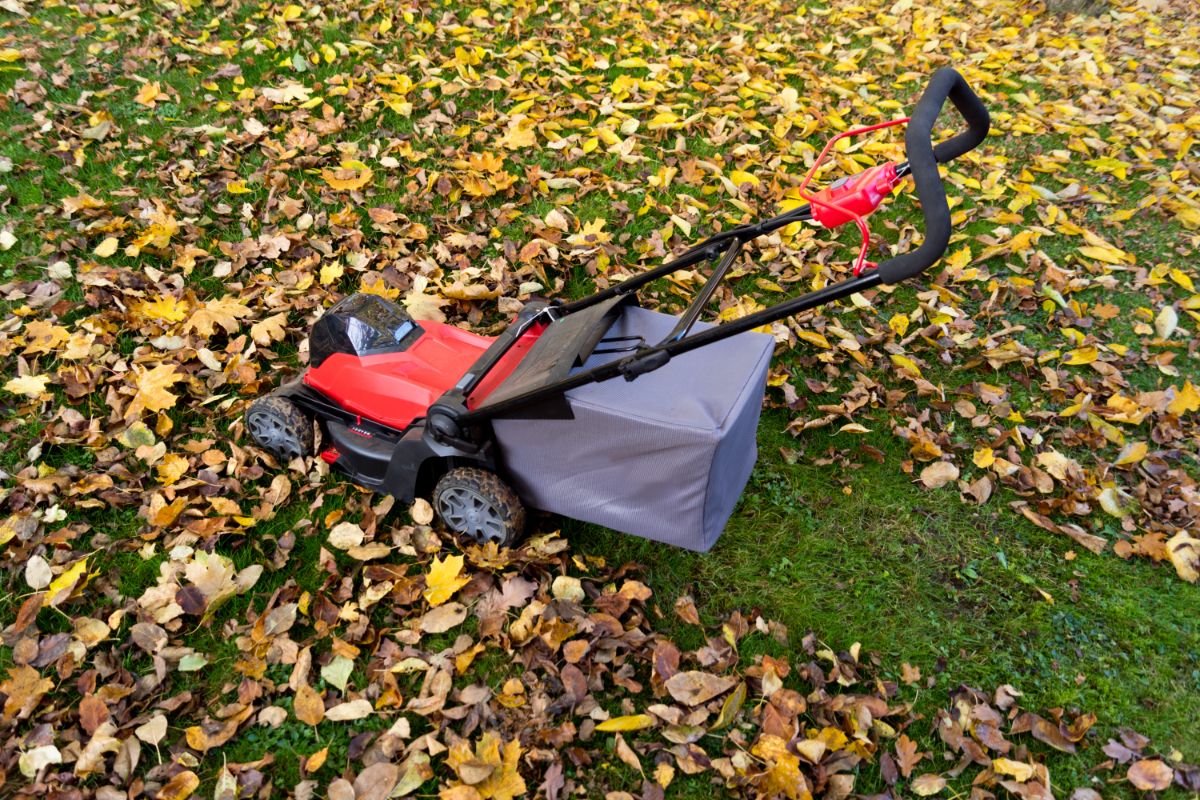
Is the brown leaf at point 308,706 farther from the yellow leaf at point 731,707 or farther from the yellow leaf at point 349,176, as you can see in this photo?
the yellow leaf at point 349,176

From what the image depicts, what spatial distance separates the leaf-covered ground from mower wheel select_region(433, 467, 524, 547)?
0.35 ft

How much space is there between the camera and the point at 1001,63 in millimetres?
5914

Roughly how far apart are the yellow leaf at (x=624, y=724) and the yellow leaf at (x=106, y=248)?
3.32m

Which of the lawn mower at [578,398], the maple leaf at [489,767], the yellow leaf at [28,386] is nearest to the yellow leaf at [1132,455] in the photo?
the lawn mower at [578,398]

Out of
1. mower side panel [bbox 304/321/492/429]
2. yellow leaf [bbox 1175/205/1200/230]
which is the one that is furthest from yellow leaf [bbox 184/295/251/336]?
yellow leaf [bbox 1175/205/1200/230]

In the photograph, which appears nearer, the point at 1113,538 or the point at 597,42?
the point at 1113,538

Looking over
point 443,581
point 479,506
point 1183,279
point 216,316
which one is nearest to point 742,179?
point 1183,279

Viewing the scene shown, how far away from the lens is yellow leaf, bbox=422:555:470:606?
266 cm

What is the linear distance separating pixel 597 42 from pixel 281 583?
4.66 meters

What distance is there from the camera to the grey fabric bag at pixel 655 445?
231 centimetres

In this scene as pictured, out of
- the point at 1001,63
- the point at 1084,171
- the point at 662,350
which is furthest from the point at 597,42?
the point at 662,350

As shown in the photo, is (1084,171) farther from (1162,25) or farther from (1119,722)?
(1119,722)

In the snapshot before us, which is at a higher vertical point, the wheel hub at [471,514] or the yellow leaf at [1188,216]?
the yellow leaf at [1188,216]

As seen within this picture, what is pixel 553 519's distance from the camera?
2.96m
